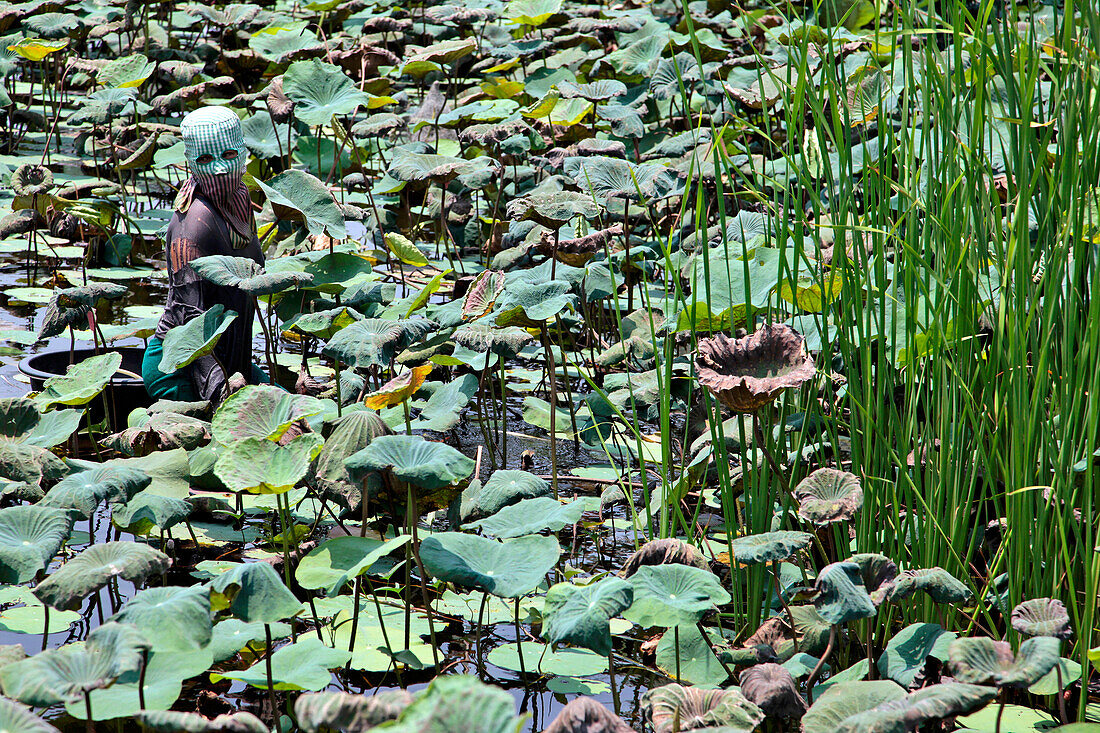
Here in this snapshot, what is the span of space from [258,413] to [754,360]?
2.91ft

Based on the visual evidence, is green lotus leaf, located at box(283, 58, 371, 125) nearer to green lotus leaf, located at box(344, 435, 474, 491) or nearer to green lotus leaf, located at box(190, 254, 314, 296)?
green lotus leaf, located at box(190, 254, 314, 296)

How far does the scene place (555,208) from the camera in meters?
2.97

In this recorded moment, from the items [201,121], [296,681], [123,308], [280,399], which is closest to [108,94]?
[123,308]

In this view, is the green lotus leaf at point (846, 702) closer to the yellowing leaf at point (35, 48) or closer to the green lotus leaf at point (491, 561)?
the green lotus leaf at point (491, 561)

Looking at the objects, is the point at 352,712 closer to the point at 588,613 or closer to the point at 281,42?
the point at 588,613

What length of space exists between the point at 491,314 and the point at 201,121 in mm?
825

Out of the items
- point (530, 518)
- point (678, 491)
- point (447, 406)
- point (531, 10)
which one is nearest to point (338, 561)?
point (530, 518)

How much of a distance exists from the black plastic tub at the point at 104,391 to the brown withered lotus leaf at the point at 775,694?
1.89 metres

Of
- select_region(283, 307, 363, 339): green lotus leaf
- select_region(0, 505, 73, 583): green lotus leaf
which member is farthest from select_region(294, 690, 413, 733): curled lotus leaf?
select_region(283, 307, 363, 339): green lotus leaf

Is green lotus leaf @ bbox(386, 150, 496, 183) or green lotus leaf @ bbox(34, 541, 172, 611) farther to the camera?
green lotus leaf @ bbox(386, 150, 496, 183)

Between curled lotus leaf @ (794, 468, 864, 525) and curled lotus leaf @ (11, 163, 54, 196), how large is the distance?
3231 mm

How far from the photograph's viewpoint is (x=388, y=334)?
7.65 ft

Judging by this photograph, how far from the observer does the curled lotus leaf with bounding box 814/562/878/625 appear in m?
1.54

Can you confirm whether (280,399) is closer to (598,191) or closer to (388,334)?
(388,334)
